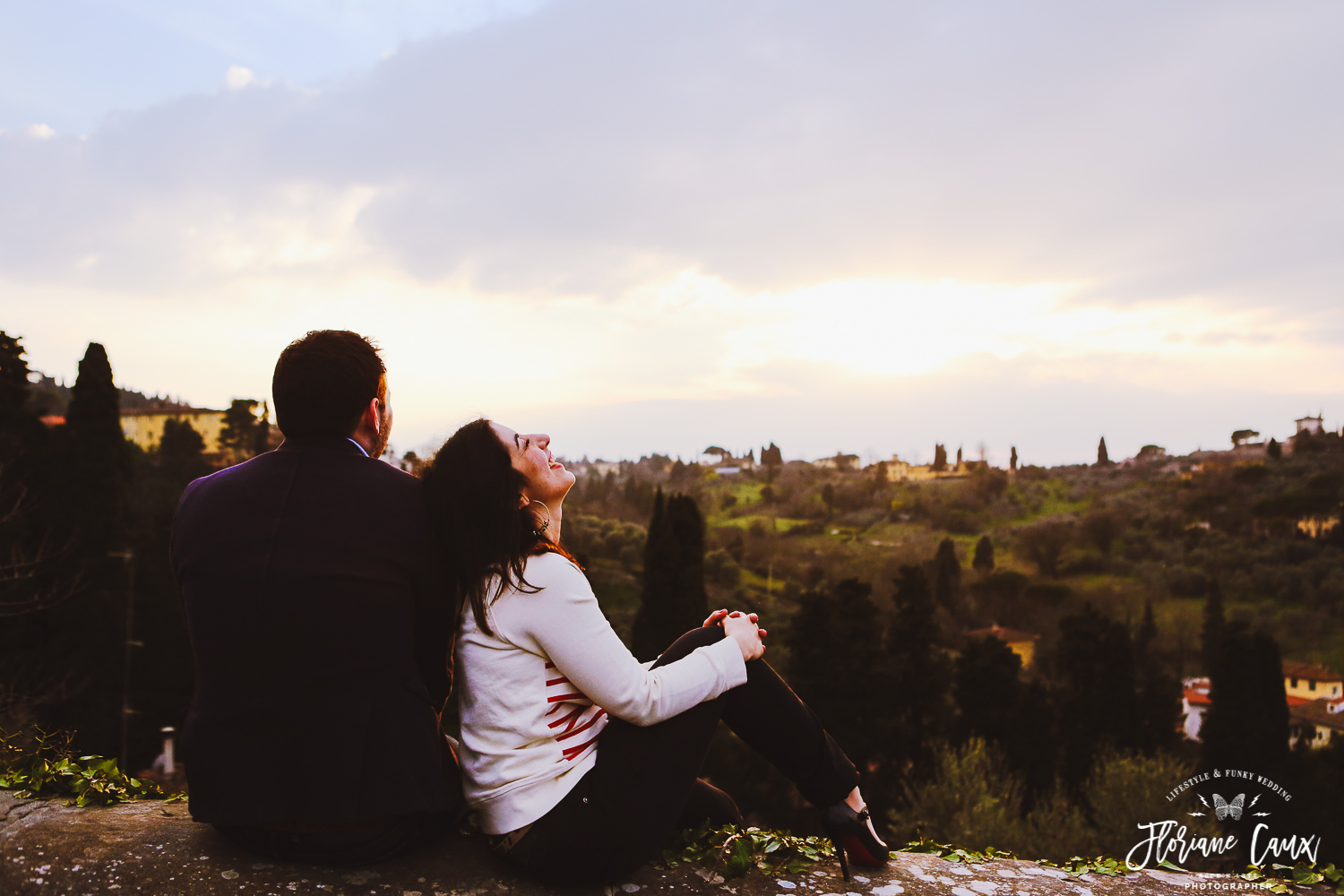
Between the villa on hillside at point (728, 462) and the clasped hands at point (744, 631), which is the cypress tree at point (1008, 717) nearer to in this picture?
the clasped hands at point (744, 631)

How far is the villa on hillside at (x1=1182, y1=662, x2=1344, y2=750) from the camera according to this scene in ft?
84.4

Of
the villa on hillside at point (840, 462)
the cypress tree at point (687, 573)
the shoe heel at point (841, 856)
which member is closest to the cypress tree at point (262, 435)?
the cypress tree at point (687, 573)

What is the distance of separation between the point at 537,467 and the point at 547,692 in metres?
0.63

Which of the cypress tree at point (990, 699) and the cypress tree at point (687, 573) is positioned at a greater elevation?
the cypress tree at point (687, 573)

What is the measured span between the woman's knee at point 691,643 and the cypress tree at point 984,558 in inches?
2265

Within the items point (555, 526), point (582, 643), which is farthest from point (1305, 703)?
point (582, 643)

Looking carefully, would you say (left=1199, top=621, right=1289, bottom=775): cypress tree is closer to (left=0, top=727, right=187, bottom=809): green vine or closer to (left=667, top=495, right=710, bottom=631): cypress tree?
(left=667, top=495, right=710, bottom=631): cypress tree

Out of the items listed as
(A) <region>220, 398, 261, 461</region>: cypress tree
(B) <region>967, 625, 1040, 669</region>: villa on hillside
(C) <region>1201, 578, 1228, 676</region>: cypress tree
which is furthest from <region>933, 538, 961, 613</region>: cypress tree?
(A) <region>220, 398, 261, 461</region>: cypress tree

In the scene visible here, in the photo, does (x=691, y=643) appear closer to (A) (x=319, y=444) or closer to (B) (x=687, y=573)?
(A) (x=319, y=444)

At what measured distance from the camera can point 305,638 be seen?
78.3 inches

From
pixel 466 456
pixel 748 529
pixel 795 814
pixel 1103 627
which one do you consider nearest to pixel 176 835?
pixel 466 456

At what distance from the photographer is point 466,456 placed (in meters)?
2.25

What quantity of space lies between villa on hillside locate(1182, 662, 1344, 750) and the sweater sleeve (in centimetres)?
2674

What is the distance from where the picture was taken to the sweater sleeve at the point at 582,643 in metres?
2.16
